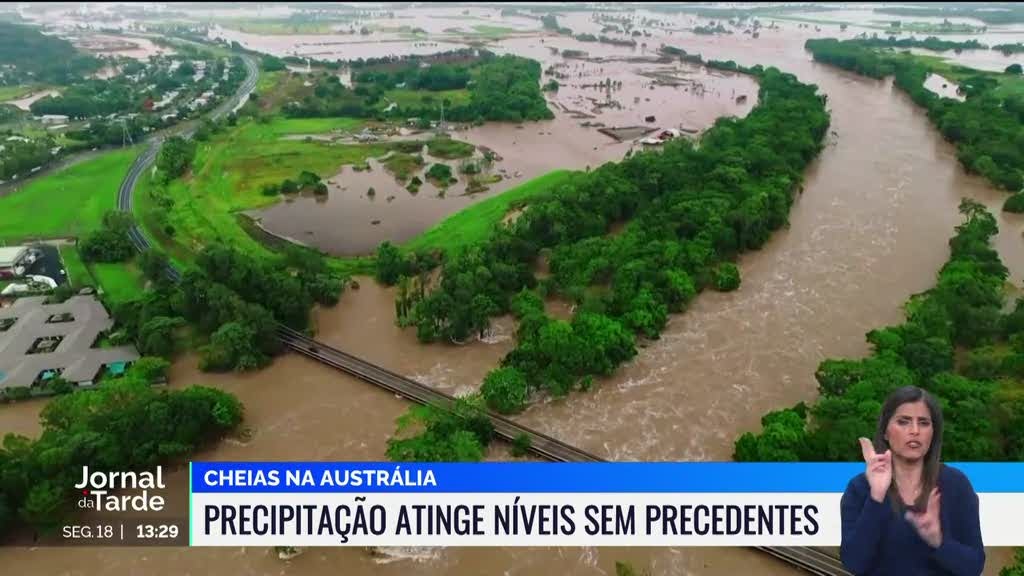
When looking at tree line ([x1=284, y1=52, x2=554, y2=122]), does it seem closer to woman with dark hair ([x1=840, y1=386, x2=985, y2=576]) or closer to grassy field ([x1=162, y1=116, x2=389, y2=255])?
grassy field ([x1=162, y1=116, x2=389, y2=255])

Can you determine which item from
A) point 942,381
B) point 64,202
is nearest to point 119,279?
point 64,202

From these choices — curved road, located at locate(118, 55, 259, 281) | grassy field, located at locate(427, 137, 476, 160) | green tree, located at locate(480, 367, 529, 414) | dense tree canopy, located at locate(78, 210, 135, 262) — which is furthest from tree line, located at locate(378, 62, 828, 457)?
curved road, located at locate(118, 55, 259, 281)

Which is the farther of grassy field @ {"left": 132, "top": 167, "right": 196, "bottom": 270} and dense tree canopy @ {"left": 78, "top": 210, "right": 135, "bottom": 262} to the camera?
grassy field @ {"left": 132, "top": 167, "right": 196, "bottom": 270}

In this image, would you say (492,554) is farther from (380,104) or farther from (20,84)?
(20,84)

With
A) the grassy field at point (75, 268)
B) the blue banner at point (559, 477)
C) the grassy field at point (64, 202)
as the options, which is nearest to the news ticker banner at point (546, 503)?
the blue banner at point (559, 477)

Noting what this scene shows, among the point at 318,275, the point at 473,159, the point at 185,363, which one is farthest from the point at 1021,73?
the point at 185,363

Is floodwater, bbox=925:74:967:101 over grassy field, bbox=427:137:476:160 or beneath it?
over
